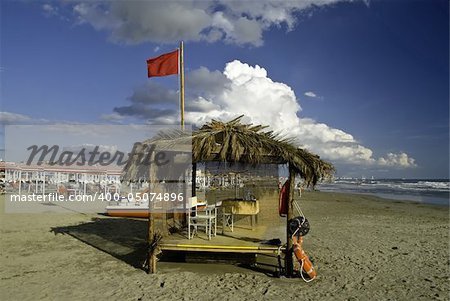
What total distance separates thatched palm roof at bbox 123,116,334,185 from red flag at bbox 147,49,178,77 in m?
2.57

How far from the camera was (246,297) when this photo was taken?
5742mm

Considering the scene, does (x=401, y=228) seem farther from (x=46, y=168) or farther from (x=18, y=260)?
(x=46, y=168)

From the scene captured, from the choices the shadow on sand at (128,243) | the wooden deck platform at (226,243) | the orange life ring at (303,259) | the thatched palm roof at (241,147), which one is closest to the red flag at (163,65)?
the thatched palm roof at (241,147)

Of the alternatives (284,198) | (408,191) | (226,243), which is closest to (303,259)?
(284,198)

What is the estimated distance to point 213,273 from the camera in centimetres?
707

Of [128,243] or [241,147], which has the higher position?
[241,147]

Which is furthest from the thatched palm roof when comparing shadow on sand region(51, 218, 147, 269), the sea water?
the sea water

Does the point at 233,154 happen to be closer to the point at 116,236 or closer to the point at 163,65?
the point at 163,65

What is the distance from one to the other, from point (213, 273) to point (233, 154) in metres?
2.36

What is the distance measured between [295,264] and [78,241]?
6.42 m

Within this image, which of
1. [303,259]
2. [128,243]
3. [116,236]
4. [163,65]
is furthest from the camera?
[116,236]

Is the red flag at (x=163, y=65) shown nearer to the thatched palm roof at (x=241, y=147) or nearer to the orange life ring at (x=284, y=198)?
the thatched palm roof at (x=241, y=147)

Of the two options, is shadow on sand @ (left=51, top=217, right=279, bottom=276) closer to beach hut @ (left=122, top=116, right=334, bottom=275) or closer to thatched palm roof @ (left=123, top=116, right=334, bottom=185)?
beach hut @ (left=122, top=116, right=334, bottom=275)

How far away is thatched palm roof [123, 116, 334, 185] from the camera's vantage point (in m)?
6.99
